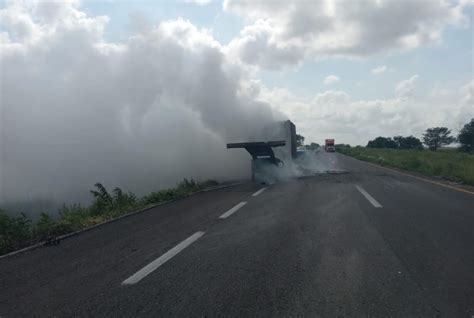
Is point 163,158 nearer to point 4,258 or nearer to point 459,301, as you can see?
point 4,258

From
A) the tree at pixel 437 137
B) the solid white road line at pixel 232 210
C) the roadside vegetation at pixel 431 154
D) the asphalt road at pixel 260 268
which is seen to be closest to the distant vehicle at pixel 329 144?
the roadside vegetation at pixel 431 154

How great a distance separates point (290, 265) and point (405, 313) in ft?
5.43

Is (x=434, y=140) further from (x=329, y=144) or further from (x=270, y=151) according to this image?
(x=270, y=151)

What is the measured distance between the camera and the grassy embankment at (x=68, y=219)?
760 cm

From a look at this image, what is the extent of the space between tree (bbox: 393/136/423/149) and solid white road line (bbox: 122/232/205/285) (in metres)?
106

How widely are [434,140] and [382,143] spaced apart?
22306 mm

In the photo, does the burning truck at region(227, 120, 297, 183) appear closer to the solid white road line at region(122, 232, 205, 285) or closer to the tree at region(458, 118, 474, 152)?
the solid white road line at region(122, 232, 205, 285)

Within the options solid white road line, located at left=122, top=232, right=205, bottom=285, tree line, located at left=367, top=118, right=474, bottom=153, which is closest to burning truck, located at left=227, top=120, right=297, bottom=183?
solid white road line, located at left=122, top=232, right=205, bottom=285

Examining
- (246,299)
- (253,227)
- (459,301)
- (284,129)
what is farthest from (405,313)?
(284,129)

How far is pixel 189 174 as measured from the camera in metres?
23.5

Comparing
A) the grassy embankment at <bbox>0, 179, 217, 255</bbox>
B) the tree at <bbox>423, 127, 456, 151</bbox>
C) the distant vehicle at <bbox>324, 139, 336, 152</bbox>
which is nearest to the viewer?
the grassy embankment at <bbox>0, 179, 217, 255</bbox>

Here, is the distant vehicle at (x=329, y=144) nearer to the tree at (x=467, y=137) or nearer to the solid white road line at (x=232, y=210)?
the tree at (x=467, y=137)

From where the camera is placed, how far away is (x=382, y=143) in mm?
119812

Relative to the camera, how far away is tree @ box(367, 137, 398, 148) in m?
114
